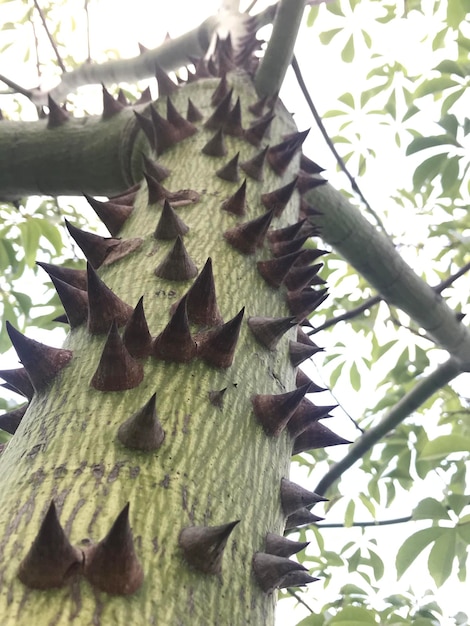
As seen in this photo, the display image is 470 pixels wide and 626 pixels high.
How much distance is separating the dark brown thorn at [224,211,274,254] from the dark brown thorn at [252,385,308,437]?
429 millimetres

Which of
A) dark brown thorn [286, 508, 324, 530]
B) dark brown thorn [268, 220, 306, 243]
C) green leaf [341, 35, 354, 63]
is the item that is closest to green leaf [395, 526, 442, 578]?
dark brown thorn [286, 508, 324, 530]

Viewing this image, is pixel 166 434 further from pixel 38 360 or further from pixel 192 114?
pixel 192 114

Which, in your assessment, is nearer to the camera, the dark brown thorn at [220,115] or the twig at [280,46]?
the dark brown thorn at [220,115]

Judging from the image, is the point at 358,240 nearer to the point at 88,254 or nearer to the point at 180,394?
the point at 88,254

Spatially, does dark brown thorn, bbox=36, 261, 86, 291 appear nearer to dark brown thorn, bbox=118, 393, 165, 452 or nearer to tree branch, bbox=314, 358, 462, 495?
dark brown thorn, bbox=118, 393, 165, 452

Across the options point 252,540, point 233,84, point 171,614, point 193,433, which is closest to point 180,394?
point 193,433

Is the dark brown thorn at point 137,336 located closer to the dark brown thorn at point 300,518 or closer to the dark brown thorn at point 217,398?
the dark brown thorn at point 217,398

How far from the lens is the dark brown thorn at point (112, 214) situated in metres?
1.51

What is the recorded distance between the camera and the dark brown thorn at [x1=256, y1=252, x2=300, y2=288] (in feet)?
4.48

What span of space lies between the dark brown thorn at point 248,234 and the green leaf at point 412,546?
3.69ft

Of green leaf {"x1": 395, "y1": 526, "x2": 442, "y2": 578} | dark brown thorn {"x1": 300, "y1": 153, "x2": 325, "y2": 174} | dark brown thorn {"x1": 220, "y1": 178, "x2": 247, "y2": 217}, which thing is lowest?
green leaf {"x1": 395, "y1": 526, "x2": 442, "y2": 578}

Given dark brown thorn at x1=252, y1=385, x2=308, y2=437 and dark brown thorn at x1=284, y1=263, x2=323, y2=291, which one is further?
dark brown thorn at x1=284, y1=263, x2=323, y2=291

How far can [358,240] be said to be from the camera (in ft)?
7.90

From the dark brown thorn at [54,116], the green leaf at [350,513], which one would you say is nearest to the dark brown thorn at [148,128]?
the dark brown thorn at [54,116]
